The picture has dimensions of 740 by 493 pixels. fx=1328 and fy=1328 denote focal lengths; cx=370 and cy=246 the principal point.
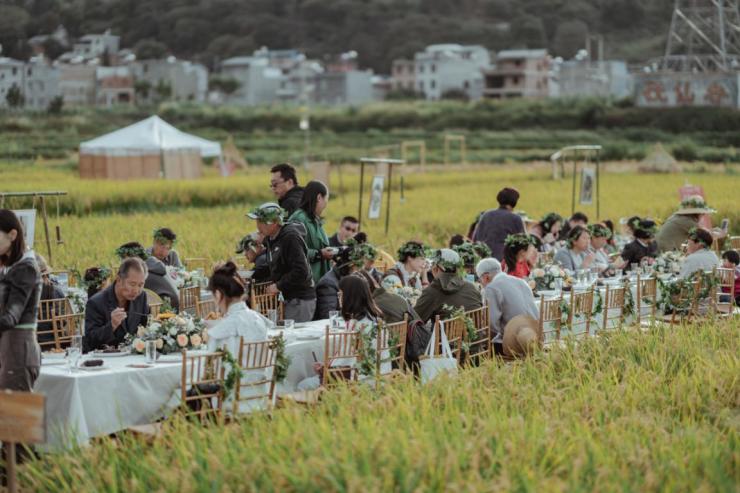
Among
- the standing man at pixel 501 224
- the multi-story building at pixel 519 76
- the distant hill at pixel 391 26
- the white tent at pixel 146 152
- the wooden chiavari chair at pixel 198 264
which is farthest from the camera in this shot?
the distant hill at pixel 391 26

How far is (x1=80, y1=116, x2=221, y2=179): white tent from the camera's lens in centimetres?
3472

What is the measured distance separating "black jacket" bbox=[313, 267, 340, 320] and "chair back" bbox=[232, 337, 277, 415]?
255cm

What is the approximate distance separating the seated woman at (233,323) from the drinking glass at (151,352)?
1.09 ft

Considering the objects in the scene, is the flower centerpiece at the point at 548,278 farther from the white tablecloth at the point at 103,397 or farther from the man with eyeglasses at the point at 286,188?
the white tablecloth at the point at 103,397

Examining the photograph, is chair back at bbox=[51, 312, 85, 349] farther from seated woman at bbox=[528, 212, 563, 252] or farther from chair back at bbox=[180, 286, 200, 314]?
seated woman at bbox=[528, 212, 563, 252]

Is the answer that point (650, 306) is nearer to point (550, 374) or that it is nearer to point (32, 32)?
point (550, 374)

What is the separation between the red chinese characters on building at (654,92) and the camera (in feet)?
219

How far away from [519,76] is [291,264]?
327ft

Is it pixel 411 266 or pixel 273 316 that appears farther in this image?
pixel 411 266

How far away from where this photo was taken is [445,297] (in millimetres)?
9766

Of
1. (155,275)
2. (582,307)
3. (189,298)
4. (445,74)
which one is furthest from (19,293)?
(445,74)

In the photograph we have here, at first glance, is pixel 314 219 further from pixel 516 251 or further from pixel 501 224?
pixel 501 224

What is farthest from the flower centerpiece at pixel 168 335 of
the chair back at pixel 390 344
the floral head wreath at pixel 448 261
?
the floral head wreath at pixel 448 261

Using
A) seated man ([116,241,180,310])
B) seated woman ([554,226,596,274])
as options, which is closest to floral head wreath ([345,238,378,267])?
seated man ([116,241,180,310])
